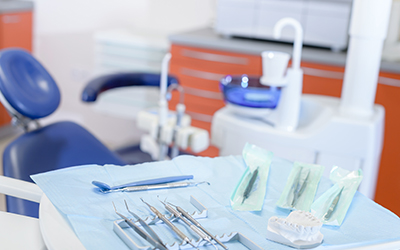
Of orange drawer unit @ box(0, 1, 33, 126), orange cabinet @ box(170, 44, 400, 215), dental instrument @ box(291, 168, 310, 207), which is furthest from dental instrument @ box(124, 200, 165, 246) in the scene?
orange drawer unit @ box(0, 1, 33, 126)

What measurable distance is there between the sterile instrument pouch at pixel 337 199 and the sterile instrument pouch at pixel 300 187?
0.03 m

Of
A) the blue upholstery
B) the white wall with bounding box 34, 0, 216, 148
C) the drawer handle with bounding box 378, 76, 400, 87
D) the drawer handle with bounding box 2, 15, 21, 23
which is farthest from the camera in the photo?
the white wall with bounding box 34, 0, 216, 148

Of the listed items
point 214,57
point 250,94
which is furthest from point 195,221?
point 214,57

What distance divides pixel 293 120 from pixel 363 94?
0.89ft

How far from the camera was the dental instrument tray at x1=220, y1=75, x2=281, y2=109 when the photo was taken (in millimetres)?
1654

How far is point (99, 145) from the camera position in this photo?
6.01 feet

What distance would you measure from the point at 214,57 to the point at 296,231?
2.16 meters

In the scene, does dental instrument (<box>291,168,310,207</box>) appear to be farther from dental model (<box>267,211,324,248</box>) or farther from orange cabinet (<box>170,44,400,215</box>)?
orange cabinet (<box>170,44,400,215</box>)

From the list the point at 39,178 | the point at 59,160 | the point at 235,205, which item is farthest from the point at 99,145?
the point at 235,205

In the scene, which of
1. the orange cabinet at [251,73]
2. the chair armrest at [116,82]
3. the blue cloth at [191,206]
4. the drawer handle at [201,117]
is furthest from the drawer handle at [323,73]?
the blue cloth at [191,206]

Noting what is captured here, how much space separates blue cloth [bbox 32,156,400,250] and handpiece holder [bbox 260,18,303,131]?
1.60 ft

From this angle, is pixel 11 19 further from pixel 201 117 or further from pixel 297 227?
pixel 297 227

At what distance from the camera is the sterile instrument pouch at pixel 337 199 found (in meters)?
0.95

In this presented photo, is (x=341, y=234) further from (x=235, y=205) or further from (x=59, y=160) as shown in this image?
(x=59, y=160)
